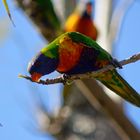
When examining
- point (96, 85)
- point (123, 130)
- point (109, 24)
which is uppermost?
point (109, 24)

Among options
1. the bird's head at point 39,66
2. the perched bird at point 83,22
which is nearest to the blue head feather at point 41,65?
the bird's head at point 39,66

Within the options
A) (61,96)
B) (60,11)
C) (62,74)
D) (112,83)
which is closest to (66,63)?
(62,74)

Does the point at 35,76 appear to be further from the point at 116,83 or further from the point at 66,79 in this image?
the point at 116,83

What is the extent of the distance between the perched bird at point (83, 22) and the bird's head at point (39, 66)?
74.3 inches

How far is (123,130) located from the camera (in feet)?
7.36

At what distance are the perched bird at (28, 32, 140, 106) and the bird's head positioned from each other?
0.03 meters

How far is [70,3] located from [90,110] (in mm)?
1008

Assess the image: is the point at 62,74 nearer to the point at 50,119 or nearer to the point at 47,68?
the point at 47,68

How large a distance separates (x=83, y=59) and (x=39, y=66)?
228mm

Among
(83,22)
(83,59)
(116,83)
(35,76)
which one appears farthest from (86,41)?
(83,22)

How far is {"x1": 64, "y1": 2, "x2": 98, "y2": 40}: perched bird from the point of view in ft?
→ 10.7

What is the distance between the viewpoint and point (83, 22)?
11.6 ft

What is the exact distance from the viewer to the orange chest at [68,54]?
54.6 inches

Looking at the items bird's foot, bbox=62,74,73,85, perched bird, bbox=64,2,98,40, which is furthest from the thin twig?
perched bird, bbox=64,2,98,40
